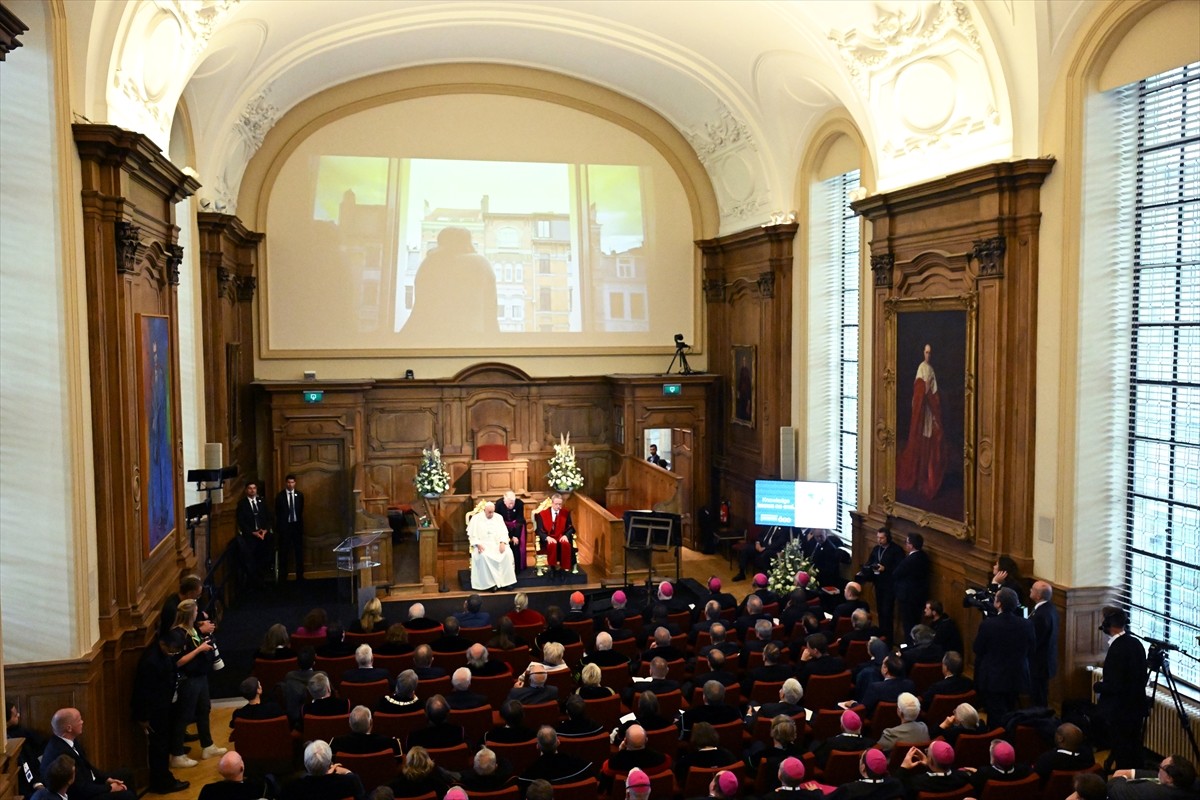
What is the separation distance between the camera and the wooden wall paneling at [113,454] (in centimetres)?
809

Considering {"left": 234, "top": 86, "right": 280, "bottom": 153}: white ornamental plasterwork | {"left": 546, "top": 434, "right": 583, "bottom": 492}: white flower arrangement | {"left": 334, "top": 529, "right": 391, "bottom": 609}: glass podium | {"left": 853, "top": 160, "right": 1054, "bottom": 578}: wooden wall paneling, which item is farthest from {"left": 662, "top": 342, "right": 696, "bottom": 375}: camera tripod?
{"left": 234, "top": 86, "right": 280, "bottom": 153}: white ornamental plasterwork

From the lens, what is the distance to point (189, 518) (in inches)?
467

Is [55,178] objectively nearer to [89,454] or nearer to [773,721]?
[89,454]

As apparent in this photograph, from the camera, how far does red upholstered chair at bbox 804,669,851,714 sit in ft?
29.2

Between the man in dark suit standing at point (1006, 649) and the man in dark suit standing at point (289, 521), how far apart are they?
10.9 metres

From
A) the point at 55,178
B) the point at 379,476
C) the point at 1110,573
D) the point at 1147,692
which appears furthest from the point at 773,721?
the point at 379,476

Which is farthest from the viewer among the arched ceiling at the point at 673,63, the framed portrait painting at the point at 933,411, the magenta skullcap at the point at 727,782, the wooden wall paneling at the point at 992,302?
the framed portrait painting at the point at 933,411

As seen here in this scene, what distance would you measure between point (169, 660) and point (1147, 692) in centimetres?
882

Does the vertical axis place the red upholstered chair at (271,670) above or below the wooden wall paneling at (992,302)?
below

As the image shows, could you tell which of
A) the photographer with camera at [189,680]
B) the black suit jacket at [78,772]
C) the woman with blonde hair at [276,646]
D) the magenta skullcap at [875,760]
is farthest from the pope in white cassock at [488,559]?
the magenta skullcap at [875,760]

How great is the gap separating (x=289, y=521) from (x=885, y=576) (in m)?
9.45

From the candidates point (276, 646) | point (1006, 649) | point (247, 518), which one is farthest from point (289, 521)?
point (1006, 649)

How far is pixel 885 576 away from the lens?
12297 mm

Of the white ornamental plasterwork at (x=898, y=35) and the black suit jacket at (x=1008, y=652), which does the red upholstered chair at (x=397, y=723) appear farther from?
A: the white ornamental plasterwork at (x=898, y=35)
